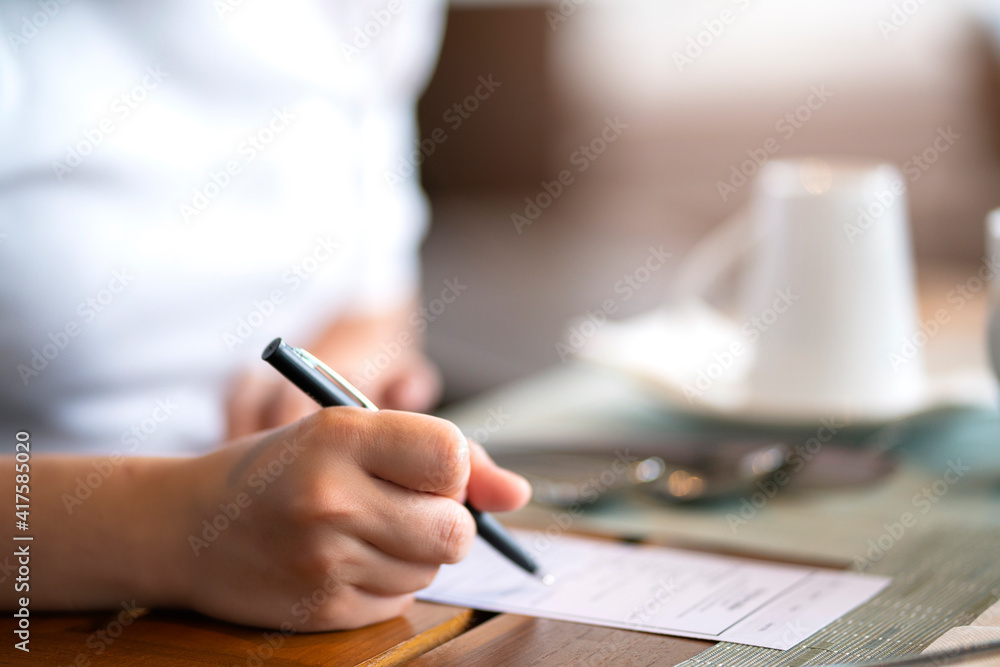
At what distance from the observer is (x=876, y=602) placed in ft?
1.35

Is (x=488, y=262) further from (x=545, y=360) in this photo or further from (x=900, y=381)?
(x=900, y=381)

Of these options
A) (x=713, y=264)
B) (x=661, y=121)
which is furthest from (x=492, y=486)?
(x=661, y=121)

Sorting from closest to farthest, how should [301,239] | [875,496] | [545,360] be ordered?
[875,496] < [301,239] < [545,360]

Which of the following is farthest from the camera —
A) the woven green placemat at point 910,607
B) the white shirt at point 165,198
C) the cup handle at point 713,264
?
the cup handle at point 713,264

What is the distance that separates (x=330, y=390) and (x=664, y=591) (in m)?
0.18

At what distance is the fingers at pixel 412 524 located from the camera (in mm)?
375

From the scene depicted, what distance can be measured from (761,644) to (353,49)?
2.43 ft

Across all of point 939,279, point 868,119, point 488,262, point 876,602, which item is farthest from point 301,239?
point 868,119

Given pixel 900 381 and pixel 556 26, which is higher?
pixel 556 26

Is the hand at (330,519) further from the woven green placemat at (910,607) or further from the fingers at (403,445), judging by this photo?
the woven green placemat at (910,607)

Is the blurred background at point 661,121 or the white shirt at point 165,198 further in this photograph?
the blurred background at point 661,121

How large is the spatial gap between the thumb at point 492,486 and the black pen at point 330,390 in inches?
0.4

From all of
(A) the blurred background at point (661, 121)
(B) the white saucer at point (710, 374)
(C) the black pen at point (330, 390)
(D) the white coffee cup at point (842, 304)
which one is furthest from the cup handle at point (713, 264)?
(A) the blurred background at point (661, 121)

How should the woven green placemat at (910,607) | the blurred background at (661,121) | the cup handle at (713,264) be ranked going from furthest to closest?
the blurred background at (661,121)
the cup handle at (713,264)
the woven green placemat at (910,607)
